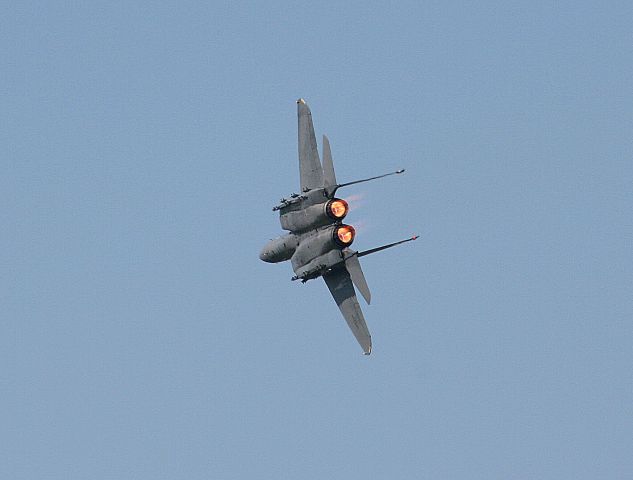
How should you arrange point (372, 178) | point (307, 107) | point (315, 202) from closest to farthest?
point (372, 178) → point (315, 202) → point (307, 107)

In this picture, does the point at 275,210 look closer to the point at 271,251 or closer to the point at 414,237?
the point at 271,251

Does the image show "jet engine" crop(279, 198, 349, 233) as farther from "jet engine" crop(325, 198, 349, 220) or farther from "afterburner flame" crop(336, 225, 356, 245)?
"afterburner flame" crop(336, 225, 356, 245)

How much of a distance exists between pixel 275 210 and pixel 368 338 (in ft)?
33.4

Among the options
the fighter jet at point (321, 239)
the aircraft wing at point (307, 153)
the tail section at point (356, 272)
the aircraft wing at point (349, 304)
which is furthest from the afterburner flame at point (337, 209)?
the aircraft wing at point (349, 304)

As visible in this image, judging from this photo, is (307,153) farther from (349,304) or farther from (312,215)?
(349,304)

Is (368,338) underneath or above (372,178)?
underneath

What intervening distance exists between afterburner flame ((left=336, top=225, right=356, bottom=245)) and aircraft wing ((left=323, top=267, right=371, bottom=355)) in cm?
321

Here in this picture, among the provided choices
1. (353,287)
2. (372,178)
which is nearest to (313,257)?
(353,287)

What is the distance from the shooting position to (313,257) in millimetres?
86312

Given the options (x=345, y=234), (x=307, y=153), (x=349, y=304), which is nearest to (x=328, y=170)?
(x=345, y=234)

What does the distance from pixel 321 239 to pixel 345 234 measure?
178 cm

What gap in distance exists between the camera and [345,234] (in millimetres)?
84438

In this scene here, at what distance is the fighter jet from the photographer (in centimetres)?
8450

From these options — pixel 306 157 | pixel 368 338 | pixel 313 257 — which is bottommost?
pixel 368 338
